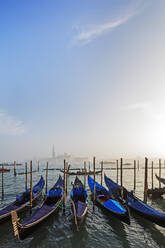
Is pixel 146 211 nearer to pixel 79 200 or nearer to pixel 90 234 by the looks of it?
pixel 90 234

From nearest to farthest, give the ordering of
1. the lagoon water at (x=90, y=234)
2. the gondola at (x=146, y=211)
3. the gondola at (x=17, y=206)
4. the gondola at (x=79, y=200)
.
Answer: the lagoon water at (x=90, y=234)
the gondola at (x=146, y=211)
the gondola at (x=17, y=206)
the gondola at (x=79, y=200)

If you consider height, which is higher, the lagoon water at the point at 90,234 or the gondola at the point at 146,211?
the gondola at the point at 146,211

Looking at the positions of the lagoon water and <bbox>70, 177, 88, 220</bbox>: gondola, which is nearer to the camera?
the lagoon water

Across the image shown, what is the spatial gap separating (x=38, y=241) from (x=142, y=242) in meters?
5.97

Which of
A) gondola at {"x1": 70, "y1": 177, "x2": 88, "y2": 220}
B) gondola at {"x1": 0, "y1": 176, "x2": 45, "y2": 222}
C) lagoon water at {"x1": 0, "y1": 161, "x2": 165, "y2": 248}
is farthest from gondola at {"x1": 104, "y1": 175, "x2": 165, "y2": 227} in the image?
gondola at {"x1": 0, "y1": 176, "x2": 45, "y2": 222}

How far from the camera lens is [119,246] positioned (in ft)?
24.7

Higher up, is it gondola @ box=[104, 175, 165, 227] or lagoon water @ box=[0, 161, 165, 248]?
gondola @ box=[104, 175, 165, 227]

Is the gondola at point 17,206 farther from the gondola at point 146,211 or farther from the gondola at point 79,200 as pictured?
the gondola at point 146,211

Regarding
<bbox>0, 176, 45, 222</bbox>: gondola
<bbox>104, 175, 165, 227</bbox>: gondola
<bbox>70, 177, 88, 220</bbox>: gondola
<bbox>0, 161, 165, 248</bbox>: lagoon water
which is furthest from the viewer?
<bbox>70, 177, 88, 220</bbox>: gondola

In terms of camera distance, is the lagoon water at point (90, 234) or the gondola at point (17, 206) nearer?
the lagoon water at point (90, 234)

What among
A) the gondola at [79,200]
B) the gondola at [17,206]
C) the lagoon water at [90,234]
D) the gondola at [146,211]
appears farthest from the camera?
the gondola at [79,200]

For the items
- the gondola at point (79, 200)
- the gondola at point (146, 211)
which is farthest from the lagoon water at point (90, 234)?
the gondola at point (79, 200)

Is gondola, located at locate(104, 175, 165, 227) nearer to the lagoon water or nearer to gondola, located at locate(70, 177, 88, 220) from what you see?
the lagoon water

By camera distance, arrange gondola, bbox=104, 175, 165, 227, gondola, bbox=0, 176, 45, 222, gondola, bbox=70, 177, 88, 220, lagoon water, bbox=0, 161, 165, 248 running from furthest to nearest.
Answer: gondola, bbox=70, 177, 88, 220
gondola, bbox=0, 176, 45, 222
gondola, bbox=104, 175, 165, 227
lagoon water, bbox=0, 161, 165, 248
